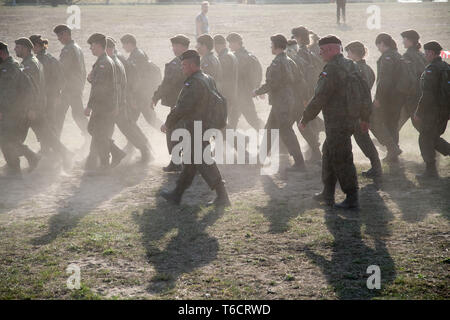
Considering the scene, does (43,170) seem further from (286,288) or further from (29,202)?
(286,288)

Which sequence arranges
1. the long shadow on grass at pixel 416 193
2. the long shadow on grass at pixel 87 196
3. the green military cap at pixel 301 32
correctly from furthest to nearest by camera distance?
1. the green military cap at pixel 301 32
2. the long shadow on grass at pixel 416 193
3. the long shadow on grass at pixel 87 196

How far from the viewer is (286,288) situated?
556cm

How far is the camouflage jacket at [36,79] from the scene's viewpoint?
9852mm

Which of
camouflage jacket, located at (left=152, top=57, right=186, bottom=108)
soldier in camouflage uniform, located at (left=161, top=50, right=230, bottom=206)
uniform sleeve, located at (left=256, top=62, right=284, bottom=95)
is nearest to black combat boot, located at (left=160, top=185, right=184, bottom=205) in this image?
soldier in camouflage uniform, located at (left=161, top=50, right=230, bottom=206)

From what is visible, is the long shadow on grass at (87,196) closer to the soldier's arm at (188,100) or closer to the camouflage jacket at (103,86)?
the camouflage jacket at (103,86)

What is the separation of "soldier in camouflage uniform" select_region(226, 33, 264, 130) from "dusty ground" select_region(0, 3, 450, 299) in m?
1.82

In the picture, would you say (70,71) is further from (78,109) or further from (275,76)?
(275,76)

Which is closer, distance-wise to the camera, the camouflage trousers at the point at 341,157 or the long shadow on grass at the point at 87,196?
the long shadow on grass at the point at 87,196

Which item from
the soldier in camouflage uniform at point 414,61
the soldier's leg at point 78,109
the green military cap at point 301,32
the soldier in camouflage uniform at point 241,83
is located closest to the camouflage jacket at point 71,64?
the soldier's leg at point 78,109

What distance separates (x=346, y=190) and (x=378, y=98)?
3.02 meters

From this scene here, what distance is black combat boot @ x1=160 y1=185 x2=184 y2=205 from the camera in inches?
318

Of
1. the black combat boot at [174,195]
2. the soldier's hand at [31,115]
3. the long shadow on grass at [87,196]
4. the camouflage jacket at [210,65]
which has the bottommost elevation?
the long shadow on grass at [87,196]

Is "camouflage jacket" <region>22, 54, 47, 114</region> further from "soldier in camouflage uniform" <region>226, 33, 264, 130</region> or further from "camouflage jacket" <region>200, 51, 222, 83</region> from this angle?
"soldier in camouflage uniform" <region>226, 33, 264, 130</region>

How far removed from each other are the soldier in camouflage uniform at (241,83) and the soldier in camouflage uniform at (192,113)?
3.92 m
